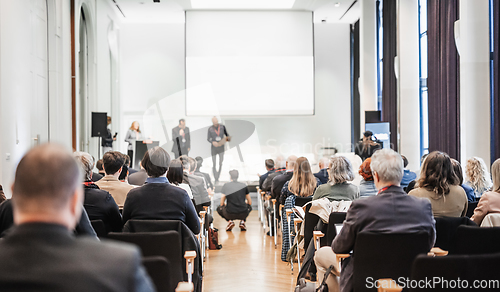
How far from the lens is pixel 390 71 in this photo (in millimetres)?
11336

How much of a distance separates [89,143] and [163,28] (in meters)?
4.96

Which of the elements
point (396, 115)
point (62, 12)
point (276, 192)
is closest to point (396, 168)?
point (276, 192)

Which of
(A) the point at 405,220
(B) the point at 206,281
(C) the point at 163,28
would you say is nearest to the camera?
(A) the point at 405,220

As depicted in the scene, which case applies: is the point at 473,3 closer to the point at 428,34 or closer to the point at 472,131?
the point at 472,131

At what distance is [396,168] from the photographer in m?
2.52

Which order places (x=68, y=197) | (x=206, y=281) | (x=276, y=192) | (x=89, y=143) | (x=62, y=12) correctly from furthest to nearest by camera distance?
(x=89, y=143)
(x=62, y=12)
(x=276, y=192)
(x=206, y=281)
(x=68, y=197)

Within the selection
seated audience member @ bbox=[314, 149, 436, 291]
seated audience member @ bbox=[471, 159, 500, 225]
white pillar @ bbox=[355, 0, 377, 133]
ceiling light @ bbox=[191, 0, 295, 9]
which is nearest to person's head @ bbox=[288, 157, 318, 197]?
seated audience member @ bbox=[471, 159, 500, 225]

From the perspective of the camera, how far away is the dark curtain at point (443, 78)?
26.3 ft

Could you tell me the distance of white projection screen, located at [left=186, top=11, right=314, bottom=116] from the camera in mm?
12758

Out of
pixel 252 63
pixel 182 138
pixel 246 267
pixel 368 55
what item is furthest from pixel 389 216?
pixel 252 63

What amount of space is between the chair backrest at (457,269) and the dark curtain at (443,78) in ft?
22.2

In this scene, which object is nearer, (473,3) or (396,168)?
(396,168)

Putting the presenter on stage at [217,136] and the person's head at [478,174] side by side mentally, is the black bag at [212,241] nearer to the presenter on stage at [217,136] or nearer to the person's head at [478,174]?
the person's head at [478,174]

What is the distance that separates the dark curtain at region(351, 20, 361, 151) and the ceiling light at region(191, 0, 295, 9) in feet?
9.49
